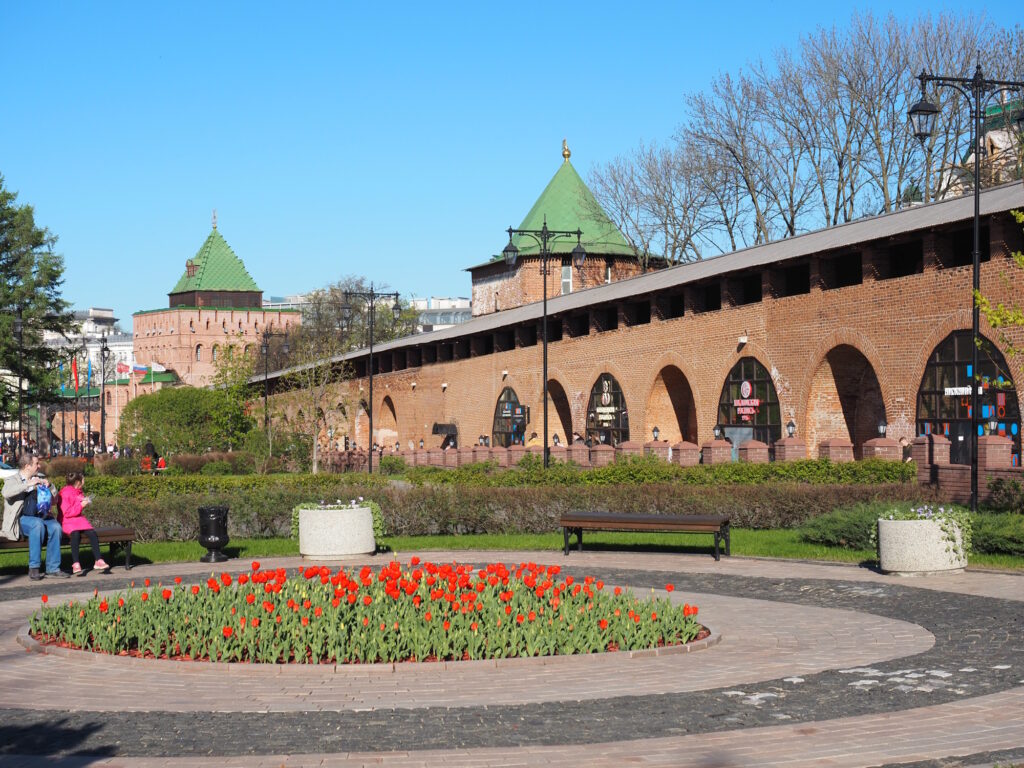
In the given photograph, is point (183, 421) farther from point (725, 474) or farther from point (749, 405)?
point (725, 474)

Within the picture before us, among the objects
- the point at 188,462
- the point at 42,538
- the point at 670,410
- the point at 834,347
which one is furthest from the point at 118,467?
the point at 42,538

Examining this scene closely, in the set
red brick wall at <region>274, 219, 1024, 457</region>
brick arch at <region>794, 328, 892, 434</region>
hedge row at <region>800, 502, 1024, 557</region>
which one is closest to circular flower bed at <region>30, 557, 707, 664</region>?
hedge row at <region>800, 502, 1024, 557</region>

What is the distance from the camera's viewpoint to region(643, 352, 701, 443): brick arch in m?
41.5

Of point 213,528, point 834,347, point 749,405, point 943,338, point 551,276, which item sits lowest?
point 213,528

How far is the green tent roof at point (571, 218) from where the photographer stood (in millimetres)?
70812

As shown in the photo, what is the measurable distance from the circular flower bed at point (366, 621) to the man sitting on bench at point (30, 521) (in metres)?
4.83

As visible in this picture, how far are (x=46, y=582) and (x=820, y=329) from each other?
22.5 meters

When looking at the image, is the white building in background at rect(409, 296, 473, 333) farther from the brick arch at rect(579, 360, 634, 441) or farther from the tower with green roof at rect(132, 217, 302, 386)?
the brick arch at rect(579, 360, 634, 441)

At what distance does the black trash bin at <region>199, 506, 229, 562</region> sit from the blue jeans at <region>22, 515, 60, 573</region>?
200 cm

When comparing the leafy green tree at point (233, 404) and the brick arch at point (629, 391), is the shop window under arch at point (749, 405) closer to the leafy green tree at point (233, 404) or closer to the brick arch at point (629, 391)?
the brick arch at point (629, 391)

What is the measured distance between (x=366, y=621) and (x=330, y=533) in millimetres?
7403

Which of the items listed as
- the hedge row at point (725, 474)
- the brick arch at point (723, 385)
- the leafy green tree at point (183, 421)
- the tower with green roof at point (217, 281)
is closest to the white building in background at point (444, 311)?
the tower with green roof at point (217, 281)

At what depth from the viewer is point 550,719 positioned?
7.66m

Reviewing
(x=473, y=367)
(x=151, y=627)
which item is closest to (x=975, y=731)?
(x=151, y=627)
